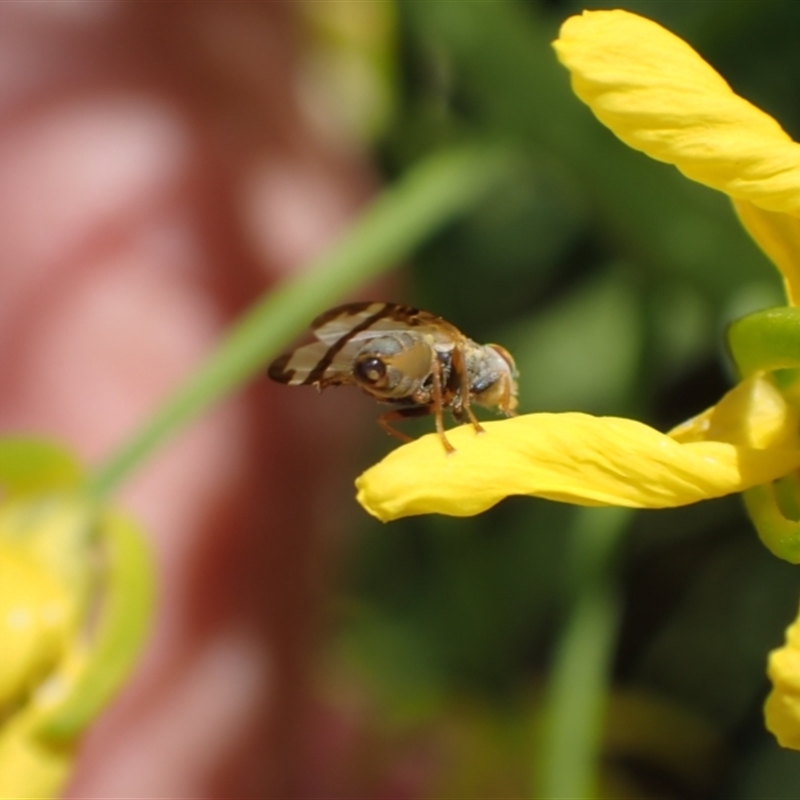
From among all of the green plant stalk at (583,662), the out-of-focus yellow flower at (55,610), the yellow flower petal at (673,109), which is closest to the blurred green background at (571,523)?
the green plant stalk at (583,662)

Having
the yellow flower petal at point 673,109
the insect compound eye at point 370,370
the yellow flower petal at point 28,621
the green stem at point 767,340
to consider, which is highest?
the yellow flower petal at point 673,109

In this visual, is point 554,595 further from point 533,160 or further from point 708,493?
point 708,493

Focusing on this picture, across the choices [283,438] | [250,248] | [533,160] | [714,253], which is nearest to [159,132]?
[250,248]

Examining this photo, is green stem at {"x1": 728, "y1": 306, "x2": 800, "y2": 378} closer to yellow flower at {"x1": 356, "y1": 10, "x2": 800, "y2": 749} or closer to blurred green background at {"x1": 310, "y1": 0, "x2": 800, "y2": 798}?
yellow flower at {"x1": 356, "y1": 10, "x2": 800, "y2": 749}

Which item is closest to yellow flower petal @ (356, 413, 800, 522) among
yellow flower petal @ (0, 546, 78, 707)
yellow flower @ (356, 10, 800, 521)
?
yellow flower @ (356, 10, 800, 521)

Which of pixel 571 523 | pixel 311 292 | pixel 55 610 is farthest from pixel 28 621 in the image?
pixel 571 523

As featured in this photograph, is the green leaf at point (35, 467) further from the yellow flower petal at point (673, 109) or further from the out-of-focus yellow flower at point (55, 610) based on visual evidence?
the yellow flower petal at point (673, 109)
